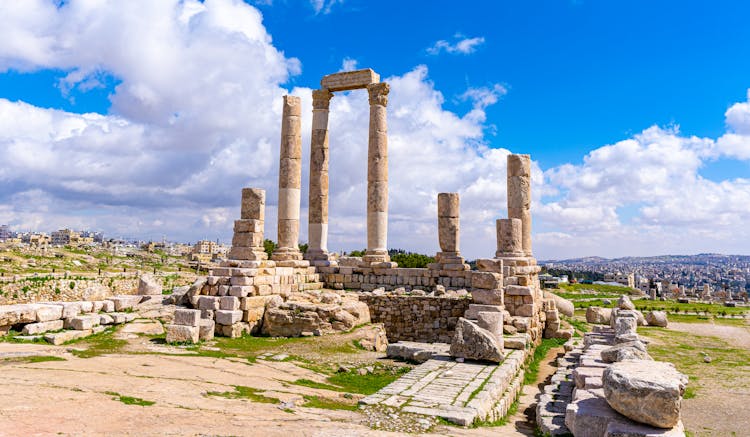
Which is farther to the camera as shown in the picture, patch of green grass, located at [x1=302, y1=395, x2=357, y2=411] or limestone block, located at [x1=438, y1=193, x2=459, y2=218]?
limestone block, located at [x1=438, y1=193, x2=459, y2=218]

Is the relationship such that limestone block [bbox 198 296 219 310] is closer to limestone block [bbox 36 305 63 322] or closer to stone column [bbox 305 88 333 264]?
limestone block [bbox 36 305 63 322]

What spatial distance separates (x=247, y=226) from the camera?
58.4ft

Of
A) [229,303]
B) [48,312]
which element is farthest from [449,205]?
[48,312]

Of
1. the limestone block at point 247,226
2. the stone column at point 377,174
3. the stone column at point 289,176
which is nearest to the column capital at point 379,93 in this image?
the stone column at point 377,174

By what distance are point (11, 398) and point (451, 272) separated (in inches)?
596

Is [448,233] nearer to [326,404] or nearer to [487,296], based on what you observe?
[487,296]

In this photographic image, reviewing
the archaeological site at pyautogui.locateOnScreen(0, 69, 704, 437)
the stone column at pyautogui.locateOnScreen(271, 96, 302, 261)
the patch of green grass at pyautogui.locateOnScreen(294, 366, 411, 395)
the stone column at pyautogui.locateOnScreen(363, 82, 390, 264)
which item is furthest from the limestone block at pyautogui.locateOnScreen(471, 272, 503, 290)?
the stone column at pyautogui.locateOnScreen(271, 96, 302, 261)

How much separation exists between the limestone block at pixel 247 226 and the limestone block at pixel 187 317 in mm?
3884

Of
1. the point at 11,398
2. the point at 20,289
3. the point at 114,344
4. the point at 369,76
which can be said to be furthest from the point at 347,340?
the point at 20,289

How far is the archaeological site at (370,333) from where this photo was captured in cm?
719

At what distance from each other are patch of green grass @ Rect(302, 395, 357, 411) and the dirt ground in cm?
16

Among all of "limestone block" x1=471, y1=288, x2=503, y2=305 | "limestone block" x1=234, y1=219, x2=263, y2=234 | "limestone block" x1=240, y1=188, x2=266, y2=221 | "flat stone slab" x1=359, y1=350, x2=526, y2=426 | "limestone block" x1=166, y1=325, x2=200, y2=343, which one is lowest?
"flat stone slab" x1=359, y1=350, x2=526, y2=426

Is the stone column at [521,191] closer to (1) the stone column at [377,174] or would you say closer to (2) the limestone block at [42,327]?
(1) the stone column at [377,174]

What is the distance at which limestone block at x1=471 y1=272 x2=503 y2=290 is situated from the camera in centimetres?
1549
